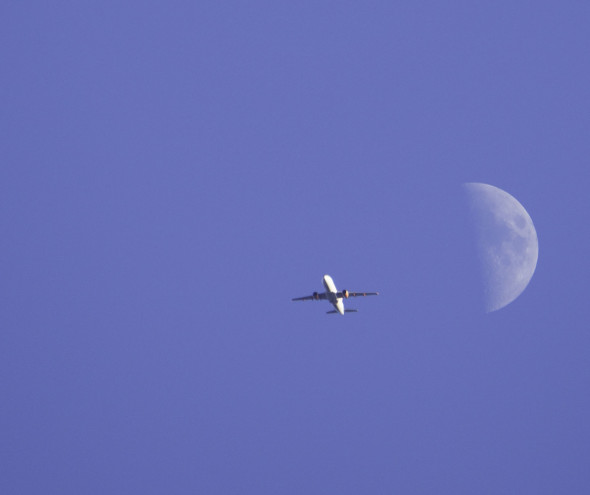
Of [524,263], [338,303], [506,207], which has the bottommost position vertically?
[338,303]

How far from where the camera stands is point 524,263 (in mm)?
130125

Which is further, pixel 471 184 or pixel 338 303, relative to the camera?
pixel 471 184

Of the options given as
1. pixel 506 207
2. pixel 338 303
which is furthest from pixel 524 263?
pixel 338 303

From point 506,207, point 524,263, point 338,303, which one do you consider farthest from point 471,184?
point 338,303

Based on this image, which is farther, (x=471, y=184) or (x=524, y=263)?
(x=471, y=184)

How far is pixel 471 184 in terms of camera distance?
461ft

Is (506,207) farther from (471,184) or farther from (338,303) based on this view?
(338,303)

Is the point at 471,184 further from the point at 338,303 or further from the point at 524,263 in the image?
the point at 338,303

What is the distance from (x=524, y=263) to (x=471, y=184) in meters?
17.7

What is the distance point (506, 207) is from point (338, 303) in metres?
32.2

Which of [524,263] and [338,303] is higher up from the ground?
[524,263]

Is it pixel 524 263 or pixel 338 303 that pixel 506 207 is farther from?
pixel 338 303

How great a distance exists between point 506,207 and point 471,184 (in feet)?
24.3

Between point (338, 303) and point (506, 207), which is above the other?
point (506, 207)
